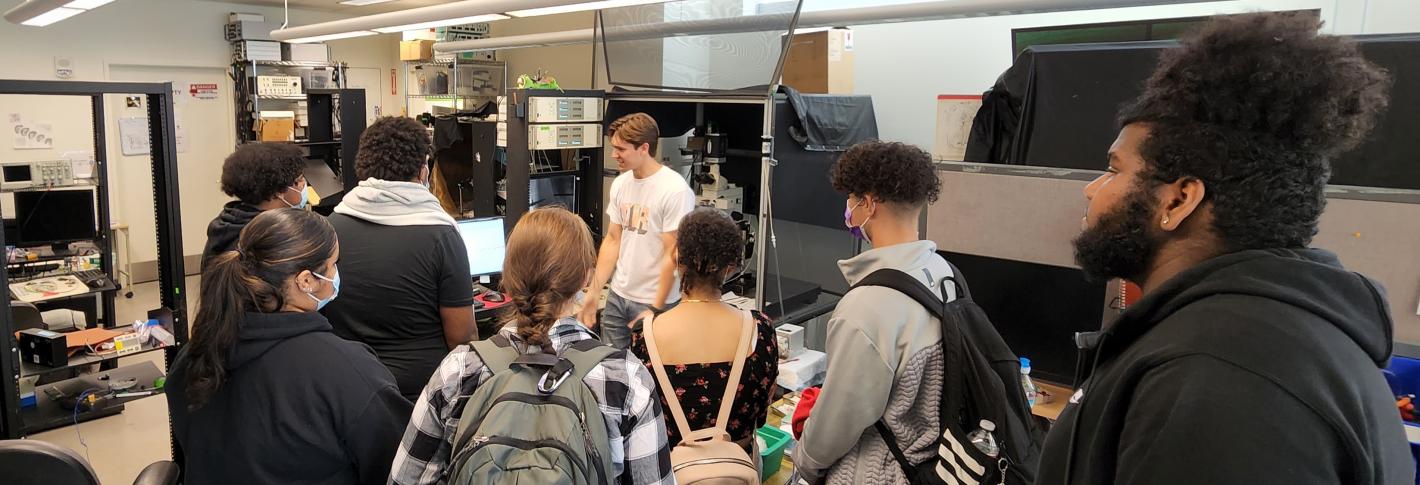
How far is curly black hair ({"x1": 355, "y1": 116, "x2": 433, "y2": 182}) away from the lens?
2225 millimetres

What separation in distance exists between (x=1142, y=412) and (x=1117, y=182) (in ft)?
1.05

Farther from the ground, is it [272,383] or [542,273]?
[542,273]

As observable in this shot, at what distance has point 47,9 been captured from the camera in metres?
4.45

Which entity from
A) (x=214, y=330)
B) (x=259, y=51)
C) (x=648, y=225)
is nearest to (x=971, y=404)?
(x=214, y=330)

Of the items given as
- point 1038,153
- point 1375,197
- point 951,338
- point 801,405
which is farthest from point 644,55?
point 1375,197

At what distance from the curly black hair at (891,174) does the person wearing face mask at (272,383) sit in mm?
1129

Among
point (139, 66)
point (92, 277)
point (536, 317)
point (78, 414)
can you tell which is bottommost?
point (78, 414)

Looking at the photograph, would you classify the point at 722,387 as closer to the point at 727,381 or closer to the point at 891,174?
the point at 727,381

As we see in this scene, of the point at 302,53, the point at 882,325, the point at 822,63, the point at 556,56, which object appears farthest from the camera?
the point at 556,56

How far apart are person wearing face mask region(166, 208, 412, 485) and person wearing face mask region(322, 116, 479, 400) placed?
57 centimetres

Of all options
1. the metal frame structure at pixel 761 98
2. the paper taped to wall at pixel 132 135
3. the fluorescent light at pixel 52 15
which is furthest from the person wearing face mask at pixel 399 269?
the paper taped to wall at pixel 132 135

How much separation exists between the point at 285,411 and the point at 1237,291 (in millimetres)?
1465

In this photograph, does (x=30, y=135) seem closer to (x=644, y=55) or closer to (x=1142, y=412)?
(x=644, y=55)

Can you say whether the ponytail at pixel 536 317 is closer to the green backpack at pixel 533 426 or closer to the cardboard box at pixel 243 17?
the green backpack at pixel 533 426
